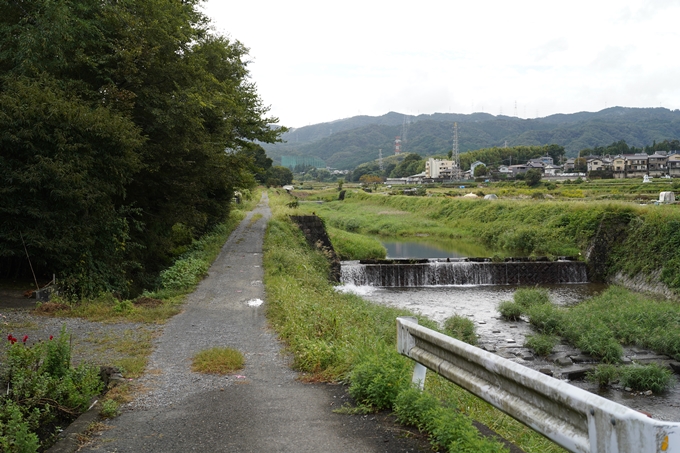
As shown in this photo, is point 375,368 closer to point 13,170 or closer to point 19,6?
point 13,170

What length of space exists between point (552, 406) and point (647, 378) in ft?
32.0

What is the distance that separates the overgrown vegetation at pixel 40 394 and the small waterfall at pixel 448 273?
19.2 metres

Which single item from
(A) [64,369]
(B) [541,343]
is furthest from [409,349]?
(B) [541,343]

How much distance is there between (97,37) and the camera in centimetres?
1409

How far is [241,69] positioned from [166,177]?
1338cm

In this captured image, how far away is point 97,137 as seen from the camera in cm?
1177

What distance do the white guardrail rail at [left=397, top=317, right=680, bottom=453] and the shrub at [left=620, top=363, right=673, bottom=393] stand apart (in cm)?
862

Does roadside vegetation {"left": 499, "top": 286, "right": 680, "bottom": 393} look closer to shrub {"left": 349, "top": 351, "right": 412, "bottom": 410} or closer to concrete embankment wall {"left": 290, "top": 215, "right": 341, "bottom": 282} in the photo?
shrub {"left": 349, "top": 351, "right": 412, "bottom": 410}

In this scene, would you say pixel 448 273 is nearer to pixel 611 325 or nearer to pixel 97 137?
pixel 611 325

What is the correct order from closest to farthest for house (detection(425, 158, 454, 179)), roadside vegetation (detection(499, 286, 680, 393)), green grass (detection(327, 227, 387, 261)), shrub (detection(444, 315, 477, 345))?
roadside vegetation (detection(499, 286, 680, 393)) < shrub (detection(444, 315, 477, 345)) < green grass (detection(327, 227, 387, 261)) < house (detection(425, 158, 454, 179))

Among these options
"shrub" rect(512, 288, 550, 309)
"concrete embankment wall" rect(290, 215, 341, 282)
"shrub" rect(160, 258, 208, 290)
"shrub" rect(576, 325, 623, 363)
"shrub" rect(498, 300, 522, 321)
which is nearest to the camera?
"shrub" rect(576, 325, 623, 363)

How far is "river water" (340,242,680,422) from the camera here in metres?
10.3

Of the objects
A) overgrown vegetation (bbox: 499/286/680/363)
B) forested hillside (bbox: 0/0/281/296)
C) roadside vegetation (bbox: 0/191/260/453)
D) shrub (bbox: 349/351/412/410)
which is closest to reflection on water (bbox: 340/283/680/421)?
overgrown vegetation (bbox: 499/286/680/363)

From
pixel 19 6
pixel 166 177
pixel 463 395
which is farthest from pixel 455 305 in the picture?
pixel 19 6
